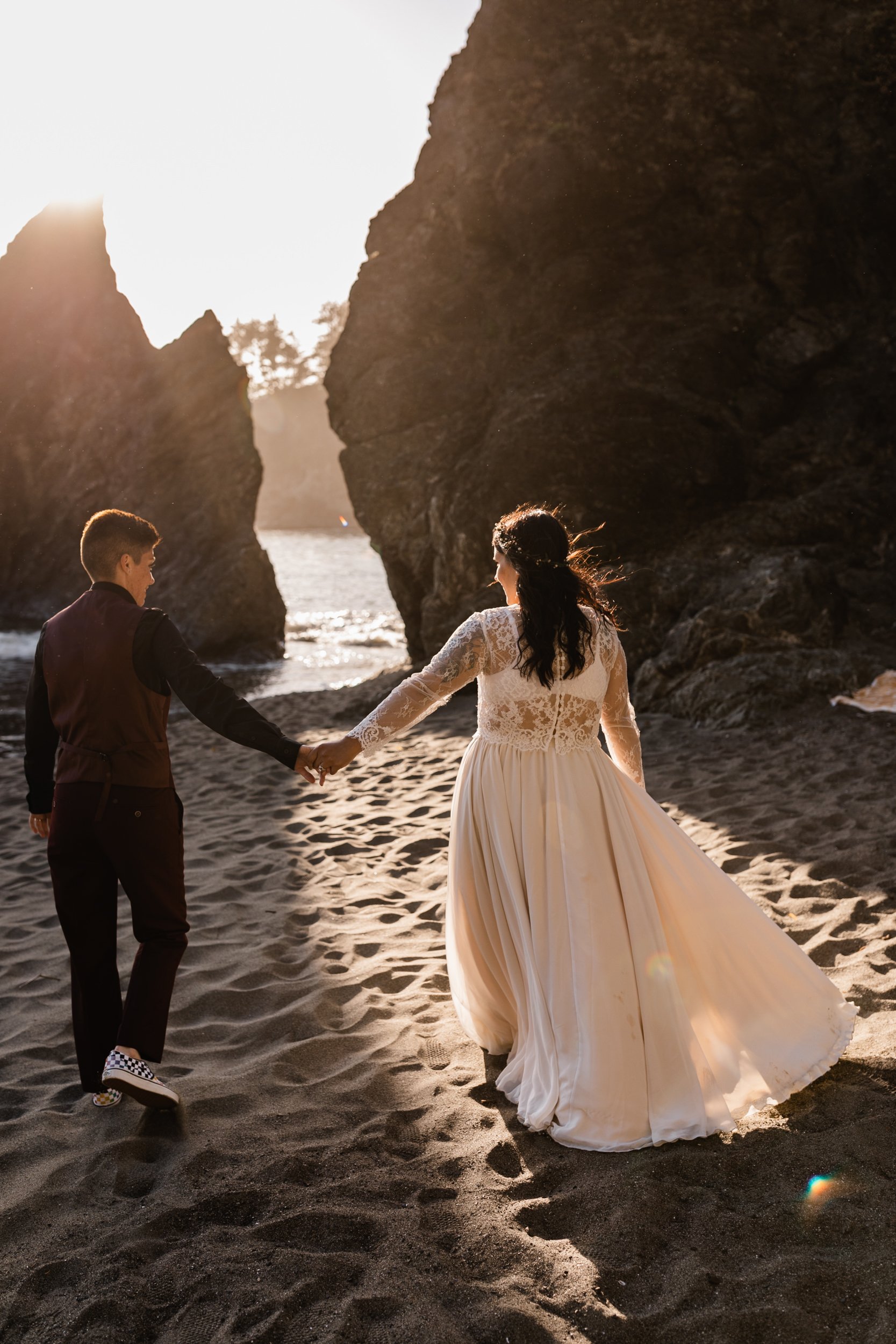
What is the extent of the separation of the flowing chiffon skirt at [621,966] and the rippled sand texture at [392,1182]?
Result: 0.11m

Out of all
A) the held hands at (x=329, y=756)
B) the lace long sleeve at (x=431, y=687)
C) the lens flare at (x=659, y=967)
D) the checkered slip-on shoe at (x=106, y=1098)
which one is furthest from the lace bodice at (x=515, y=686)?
the checkered slip-on shoe at (x=106, y=1098)

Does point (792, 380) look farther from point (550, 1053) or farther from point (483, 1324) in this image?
point (483, 1324)

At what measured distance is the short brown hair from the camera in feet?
→ 10.5

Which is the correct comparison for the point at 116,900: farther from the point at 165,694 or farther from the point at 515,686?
the point at 515,686

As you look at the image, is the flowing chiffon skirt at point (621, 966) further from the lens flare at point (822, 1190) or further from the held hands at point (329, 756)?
the held hands at point (329, 756)

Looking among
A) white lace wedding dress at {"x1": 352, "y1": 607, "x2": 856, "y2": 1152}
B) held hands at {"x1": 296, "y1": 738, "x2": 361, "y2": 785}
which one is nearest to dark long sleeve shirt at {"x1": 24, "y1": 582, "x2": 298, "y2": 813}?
held hands at {"x1": 296, "y1": 738, "x2": 361, "y2": 785}

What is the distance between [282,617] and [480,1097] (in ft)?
71.8

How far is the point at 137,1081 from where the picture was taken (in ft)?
9.71

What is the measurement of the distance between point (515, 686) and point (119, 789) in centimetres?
138

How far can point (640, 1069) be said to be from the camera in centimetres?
286

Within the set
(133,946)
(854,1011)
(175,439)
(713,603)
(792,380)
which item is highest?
(175,439)

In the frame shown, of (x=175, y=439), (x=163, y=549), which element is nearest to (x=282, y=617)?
(x=163, y=549)

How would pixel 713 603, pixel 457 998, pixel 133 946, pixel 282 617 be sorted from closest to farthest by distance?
pixel 457 998 < pixel 133 946 < pixel 713 603 < pixel 282 617

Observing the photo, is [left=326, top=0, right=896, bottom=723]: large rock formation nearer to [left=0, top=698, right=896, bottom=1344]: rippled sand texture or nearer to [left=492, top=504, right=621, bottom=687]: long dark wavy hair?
[left=0, top=698, right=896, bottom=1344]: rippled sand texture
